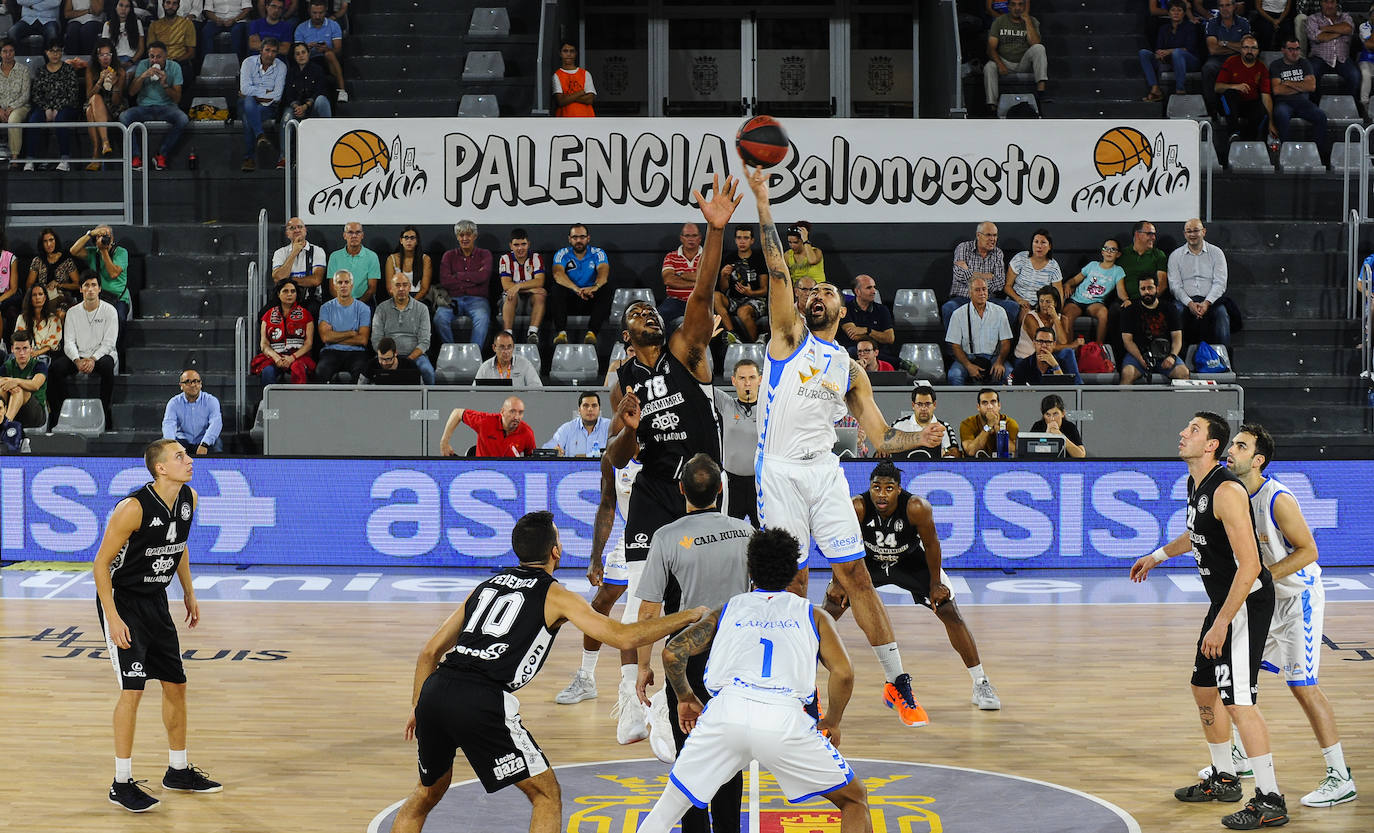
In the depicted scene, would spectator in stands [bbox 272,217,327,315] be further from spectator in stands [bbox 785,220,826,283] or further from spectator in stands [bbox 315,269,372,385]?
spectator in stands [bbox 785,220,826,283]

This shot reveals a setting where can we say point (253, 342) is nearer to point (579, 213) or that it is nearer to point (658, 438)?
point (579, 213)

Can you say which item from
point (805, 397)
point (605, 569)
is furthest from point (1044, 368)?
point (805, 397)

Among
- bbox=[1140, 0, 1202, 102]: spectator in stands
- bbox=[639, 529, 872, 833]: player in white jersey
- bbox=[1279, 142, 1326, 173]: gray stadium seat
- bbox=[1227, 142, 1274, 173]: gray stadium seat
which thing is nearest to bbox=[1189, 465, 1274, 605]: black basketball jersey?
bbox=[639, 529, 872, 833]: player in white jersey

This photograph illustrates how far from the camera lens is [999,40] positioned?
21.0m

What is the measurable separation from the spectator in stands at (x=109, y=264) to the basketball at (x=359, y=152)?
289 cm

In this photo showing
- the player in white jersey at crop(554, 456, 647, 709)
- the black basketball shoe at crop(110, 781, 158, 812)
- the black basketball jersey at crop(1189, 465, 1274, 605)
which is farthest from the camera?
the player in white jersey at crop(554, 456, 647, 709)

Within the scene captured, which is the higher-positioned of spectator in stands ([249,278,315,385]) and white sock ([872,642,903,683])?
spectator in stands ([249,278,315,385])

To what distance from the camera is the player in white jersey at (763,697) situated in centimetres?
564

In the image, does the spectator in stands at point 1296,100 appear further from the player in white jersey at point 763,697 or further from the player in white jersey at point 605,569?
the player in white jersey at point 763,697

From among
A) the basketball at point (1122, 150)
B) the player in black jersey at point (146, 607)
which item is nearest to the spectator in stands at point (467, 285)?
the basketball at point (1122, 150)

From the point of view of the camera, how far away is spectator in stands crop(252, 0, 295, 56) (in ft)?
68.6

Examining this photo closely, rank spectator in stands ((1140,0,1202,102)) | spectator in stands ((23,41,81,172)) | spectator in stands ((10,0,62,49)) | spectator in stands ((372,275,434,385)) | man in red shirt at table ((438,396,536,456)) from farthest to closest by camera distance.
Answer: spectator in stands ((10,0,62,49)) → spectator in stands ((1140,0,1202,102)) → spectator in stands ((23,41,81,172)) → spectator in stands ((372,275,434,385)) → man in red shirt at table ((438,396,536,456))

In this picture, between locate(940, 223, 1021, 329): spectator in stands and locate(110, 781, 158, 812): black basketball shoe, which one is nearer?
locate(110, 781, 158, 812): black basketball shoe

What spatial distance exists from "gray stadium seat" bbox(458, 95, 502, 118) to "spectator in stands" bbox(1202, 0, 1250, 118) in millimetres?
9497
